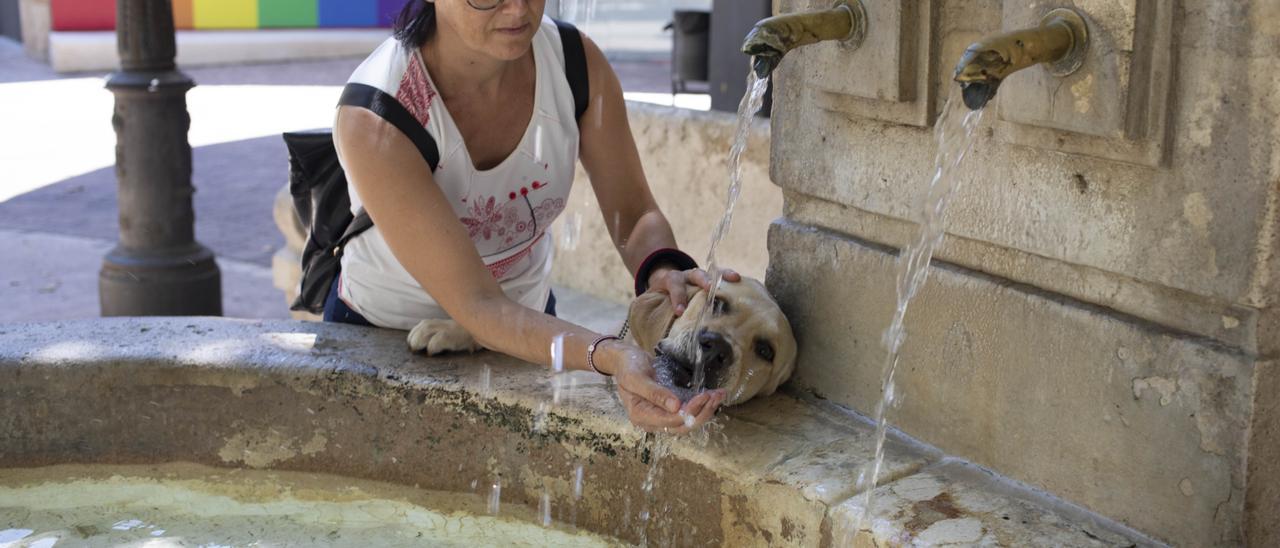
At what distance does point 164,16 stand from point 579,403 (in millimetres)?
3243

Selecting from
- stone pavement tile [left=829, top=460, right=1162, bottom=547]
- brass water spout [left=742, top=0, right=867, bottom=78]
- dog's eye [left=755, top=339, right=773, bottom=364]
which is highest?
brass water spout [left=742, top=0, right=867, bottom=78]

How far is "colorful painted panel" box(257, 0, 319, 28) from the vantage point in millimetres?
15836

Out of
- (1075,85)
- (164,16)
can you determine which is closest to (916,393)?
(1075,85)

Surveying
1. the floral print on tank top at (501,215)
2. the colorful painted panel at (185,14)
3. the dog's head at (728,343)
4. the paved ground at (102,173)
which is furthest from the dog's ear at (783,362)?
the colorful painted panel at (185,14)

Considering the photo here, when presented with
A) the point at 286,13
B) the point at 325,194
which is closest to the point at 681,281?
the point at 325,194

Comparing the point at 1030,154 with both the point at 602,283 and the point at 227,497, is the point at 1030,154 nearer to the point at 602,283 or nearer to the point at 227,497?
the point at 227,497

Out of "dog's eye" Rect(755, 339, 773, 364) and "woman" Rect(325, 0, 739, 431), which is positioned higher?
"woman" Rect(325, 0, 739, 431)

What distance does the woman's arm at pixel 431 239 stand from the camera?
2.54 metres

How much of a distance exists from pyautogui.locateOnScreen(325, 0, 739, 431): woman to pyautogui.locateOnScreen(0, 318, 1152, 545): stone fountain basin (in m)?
0.13

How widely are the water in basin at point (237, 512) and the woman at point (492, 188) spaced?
0.34 meters

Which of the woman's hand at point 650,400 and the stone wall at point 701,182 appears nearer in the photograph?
the woman's hand at point 650,400

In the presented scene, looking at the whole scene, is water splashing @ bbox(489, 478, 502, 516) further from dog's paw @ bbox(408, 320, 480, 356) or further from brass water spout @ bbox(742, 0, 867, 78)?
brass water spout @ bbox(742, 0, 867, 78)

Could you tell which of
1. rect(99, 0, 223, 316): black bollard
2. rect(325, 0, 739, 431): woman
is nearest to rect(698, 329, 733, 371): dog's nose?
rect(325, 0, 739, 431): woman

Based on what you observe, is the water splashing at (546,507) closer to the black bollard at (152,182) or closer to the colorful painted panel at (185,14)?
the black bollard at (152,182)
